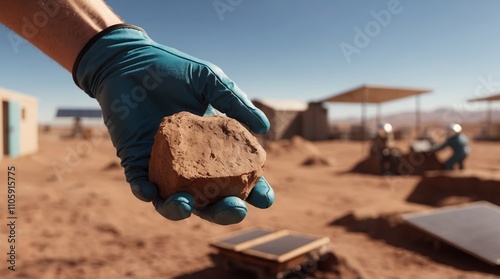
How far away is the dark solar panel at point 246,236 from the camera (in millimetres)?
3862

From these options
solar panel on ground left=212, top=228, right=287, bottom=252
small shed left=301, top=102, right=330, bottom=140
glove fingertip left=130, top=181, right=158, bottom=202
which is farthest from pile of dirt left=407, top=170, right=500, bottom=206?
small shed left=301, top=102, right=330, bottom=140

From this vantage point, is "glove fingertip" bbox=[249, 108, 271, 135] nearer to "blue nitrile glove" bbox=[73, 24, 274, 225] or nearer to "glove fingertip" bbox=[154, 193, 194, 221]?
"blue nitrile glove" bbox=[73, 24, 274, 225]

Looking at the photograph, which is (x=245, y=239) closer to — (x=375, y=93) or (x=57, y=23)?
(x=57, y=23)

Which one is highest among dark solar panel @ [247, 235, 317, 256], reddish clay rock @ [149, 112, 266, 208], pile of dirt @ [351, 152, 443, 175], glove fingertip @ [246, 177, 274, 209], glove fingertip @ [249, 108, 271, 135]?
glove fingertip @ [249, 108, 271, 135]

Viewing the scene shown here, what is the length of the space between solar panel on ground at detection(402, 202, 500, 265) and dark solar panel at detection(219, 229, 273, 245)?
2.18 metres

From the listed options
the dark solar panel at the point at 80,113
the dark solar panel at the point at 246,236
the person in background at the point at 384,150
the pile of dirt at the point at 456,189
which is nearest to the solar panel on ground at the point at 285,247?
the dark solar panel at the point at 246,236

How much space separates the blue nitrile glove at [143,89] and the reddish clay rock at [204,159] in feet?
0.31

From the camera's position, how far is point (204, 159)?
70.5 inches

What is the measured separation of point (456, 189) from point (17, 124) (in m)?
15.2

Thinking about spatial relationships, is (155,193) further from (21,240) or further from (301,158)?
(301,158)

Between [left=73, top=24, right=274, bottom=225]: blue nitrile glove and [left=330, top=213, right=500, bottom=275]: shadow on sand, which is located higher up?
[left=73, top=24, right=274, bottom=225]: blue nitrile glove

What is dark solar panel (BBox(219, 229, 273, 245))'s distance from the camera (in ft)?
12.7

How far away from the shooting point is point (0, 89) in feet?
40.6

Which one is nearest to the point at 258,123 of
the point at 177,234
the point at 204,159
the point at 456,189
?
the point at 204,159
